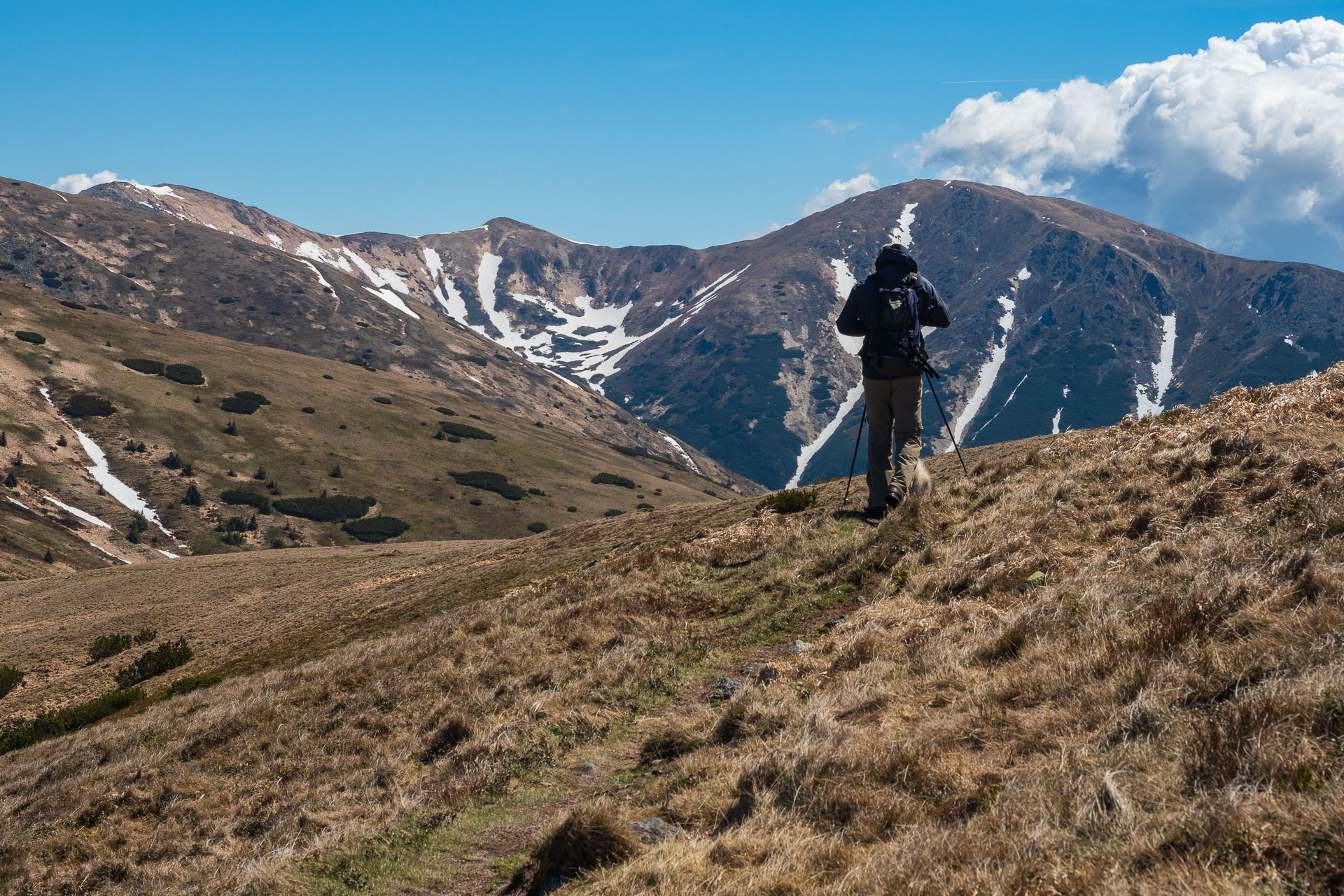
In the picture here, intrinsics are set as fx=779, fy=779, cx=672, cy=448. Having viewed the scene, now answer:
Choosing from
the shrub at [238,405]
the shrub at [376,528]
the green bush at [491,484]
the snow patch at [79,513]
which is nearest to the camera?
the snow patch at [79,513]

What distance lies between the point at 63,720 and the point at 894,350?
100ft

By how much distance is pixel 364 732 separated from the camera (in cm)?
1369

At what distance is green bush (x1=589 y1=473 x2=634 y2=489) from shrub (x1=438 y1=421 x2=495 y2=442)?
1103 inches

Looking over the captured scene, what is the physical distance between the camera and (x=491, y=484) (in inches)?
6452

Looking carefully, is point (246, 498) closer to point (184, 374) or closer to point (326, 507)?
point (326, 507)

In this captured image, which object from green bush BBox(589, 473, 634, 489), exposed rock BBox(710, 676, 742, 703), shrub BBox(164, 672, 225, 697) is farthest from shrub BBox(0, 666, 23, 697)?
green bush BBox(589, 473, 634, 489)

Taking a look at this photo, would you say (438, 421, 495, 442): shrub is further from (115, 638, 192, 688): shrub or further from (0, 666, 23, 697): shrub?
(115, 638, 192, 688): shrub

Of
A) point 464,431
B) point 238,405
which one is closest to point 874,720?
point 238,405

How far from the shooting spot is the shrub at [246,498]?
13875 cm

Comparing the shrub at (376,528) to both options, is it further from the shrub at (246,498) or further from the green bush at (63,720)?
the green bush at (63,720)

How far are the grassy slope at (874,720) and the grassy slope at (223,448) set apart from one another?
10932cm

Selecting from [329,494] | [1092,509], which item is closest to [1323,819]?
[1092,509]

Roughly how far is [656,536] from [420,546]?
1704 inches

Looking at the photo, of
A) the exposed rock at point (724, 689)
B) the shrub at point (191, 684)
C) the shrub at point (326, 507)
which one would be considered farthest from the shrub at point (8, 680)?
the shrub at point (326, 507)
